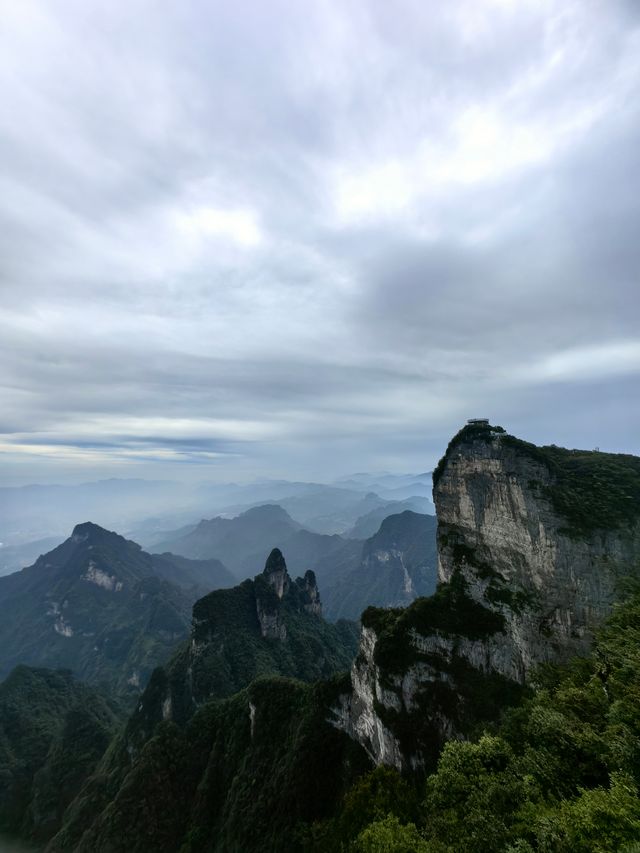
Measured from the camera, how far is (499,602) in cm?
4694

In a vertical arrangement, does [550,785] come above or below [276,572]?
above

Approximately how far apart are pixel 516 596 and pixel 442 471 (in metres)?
18.8

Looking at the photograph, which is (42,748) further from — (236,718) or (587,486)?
(587,486)

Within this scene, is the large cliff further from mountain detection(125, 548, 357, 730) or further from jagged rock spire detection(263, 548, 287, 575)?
jagged rock spire detection(263, 548, 287, 575)

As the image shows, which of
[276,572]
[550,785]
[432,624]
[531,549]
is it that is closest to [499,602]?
[531,549]

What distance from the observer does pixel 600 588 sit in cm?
4094

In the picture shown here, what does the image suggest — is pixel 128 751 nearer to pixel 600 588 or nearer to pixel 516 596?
pixel 516 596

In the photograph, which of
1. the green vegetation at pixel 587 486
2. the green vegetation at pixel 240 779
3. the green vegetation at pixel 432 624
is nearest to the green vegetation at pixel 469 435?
the green vegetation at pixel 587 486

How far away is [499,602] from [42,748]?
126 meters

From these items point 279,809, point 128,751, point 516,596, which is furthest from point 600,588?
point 128,751

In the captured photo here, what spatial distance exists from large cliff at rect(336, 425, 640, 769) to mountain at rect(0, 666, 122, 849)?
253 feet

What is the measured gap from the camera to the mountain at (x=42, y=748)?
82375 mm

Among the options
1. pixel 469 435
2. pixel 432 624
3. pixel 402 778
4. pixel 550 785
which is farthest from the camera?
pixel 469 435

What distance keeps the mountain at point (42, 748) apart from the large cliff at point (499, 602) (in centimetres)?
7722
